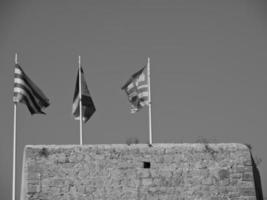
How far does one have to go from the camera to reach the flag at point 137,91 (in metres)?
14.5

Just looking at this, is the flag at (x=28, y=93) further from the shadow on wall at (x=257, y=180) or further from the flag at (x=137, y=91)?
the shadow on wall at (x=257, y=180)

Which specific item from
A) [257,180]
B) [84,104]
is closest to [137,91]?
[84,104]

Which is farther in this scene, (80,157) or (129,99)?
(129,99)

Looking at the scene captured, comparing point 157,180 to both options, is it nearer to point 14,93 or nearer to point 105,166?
point 105,166

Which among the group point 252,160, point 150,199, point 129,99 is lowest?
point 150,199

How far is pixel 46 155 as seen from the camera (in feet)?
41.8

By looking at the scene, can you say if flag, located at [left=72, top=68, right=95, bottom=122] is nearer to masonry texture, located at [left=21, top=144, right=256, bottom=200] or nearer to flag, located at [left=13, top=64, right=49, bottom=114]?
flag, located at [left=13, top=64, right=49, bottom=114]

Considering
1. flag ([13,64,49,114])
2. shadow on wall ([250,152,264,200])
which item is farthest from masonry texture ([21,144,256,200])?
flag ([13,64,49,114])

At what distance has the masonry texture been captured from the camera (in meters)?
12.6

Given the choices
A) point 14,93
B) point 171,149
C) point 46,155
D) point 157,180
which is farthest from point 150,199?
point 14,93

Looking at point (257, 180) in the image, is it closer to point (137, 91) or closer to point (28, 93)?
point (137, 91)

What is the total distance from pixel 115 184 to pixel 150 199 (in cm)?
87

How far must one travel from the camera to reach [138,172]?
12906mm

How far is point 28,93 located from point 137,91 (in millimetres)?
2827
